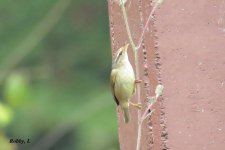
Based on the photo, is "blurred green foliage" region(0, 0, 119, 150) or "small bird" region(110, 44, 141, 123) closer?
"small bird" region(110, 44, 141, 123)

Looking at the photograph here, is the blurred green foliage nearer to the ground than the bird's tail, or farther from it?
nearer to the ground

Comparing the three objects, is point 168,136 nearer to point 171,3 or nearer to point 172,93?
point 172,93

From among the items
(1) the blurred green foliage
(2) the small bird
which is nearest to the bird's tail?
(2) the small bird

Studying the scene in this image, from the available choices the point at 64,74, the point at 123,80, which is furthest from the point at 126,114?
the point at 64,74

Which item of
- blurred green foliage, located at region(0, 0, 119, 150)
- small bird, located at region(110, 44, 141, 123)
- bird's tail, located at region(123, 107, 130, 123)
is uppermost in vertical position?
small bird, located at region(110, 44, 141, 123)

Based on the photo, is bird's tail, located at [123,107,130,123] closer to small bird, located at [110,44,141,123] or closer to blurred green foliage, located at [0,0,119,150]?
small bird, located at [110,44,141,123]

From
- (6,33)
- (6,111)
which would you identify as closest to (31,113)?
(6,33)

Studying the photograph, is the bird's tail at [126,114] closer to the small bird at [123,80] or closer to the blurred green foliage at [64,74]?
the small bird at [123,80]
